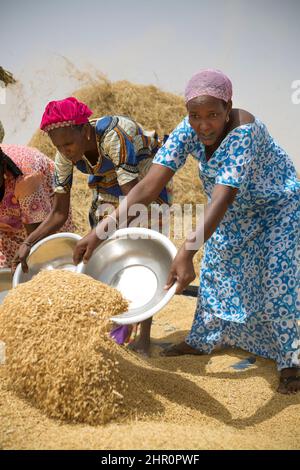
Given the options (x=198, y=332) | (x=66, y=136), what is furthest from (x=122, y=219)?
(x=198, y=332)

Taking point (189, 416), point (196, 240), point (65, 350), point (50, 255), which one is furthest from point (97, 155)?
point (189, 416)

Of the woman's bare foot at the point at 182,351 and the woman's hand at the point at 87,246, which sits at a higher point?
the woman's hand at the point at 87,246

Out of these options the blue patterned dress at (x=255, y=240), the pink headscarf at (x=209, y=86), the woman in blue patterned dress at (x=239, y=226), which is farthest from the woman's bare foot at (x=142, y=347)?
the pink headscarf at (x=209, y=86)

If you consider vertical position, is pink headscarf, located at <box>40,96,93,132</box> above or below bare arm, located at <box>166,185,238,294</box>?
above

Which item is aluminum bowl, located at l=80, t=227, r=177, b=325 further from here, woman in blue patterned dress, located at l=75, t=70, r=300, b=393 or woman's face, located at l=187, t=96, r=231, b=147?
woman's face, located at l=187, t=96, r=231, b=147

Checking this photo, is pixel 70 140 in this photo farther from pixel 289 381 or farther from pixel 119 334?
pixel 289 381

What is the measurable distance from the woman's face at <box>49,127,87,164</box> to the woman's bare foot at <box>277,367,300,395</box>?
1871 mm

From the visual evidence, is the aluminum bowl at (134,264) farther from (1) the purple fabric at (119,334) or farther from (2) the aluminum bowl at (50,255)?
(1) the purple fabric at (119,334)

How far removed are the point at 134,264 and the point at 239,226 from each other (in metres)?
0.69

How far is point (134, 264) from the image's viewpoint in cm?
329

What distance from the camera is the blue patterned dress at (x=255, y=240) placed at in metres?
2.91

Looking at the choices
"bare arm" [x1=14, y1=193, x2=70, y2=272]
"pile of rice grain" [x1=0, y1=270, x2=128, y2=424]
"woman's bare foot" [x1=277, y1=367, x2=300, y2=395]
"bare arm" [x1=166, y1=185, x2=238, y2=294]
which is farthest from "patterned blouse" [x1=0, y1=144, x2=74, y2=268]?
"woman's bare foot" [x1=277, y1=367, x2=300, y2=395]

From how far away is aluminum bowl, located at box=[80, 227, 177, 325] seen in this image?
3113 millimetres

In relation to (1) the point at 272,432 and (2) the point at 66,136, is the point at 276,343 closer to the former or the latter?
(1) the point at 272,432
